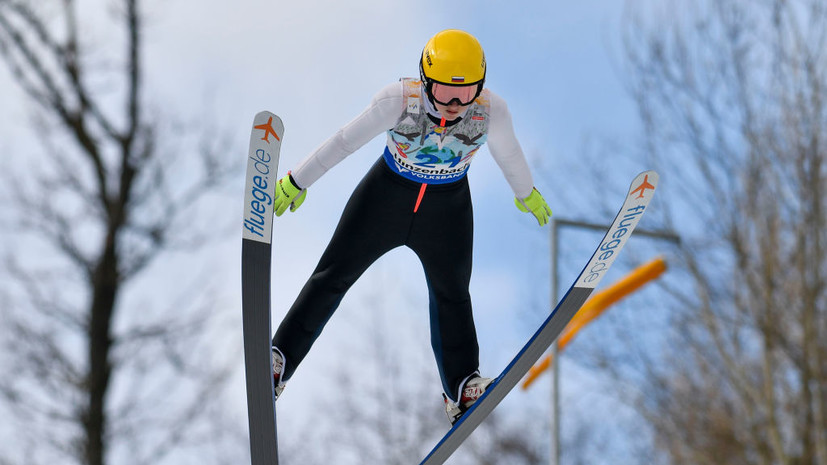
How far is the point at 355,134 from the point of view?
8.96ft

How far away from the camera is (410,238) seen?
292cm

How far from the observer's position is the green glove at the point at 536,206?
2.95 m

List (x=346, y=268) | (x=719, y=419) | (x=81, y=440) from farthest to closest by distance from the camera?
(x=719, y=419)
(x=81, y=440)
(x=346, y=268)

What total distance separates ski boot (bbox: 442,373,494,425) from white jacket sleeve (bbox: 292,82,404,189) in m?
0.98

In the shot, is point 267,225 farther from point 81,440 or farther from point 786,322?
point 786,322

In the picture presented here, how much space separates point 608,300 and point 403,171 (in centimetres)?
497

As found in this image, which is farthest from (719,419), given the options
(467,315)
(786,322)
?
(467,315)

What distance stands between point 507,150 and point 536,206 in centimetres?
26

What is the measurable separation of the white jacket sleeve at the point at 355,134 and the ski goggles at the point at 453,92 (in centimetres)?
16

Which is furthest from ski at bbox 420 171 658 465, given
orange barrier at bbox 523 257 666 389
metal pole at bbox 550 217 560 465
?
metal pole at bbox 550 217 560 465

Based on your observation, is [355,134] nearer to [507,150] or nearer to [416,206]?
[416,206]

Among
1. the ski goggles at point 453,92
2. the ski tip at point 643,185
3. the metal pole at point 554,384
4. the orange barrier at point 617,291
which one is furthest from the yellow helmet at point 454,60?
the metal pole at point 554,384

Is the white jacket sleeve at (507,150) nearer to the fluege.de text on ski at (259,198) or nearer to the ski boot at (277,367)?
the fluege.de text on ski at (259,198)

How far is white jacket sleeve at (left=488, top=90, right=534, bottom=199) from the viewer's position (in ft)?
8.98
